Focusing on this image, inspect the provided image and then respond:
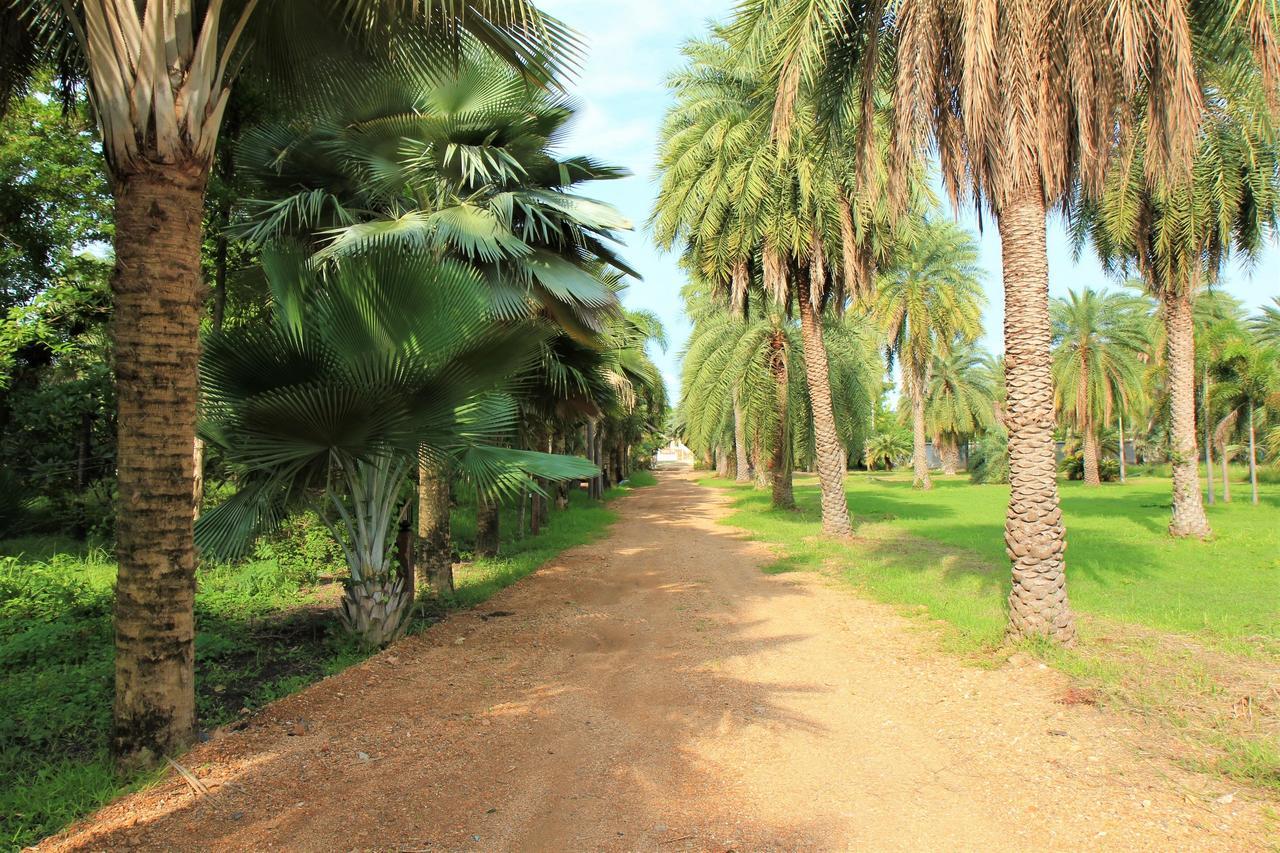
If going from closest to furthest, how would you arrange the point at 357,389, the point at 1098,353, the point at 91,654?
the point at 357,389 → the point at 91,654 → the point at 1098,353

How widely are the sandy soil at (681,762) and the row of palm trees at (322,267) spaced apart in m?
1.02

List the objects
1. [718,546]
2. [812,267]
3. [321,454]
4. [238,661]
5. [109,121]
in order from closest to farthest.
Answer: [109,121]
[321,454]
[238,661]
[718,546]
[812,267]

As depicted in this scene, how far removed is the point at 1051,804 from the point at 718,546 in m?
11.5

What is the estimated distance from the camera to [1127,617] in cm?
802

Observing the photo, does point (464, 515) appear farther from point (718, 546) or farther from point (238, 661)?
point (238, 661)

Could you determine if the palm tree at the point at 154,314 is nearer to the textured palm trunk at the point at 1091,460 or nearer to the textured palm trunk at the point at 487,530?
the textured palm trunk at the point at 487,530

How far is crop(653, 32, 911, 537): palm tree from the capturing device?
611 inches

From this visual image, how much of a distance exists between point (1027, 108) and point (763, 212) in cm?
978

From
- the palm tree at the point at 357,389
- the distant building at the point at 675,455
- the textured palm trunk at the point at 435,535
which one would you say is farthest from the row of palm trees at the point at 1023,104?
the distant building at the point at 675,455

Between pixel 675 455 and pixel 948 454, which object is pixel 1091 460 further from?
pixel 675 455


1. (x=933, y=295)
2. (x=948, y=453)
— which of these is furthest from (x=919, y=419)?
(x=948, y=453)

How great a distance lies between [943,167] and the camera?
7930 mm

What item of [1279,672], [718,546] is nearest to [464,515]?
[718,546]

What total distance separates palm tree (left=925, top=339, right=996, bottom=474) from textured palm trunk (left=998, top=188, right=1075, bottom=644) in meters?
42.6
